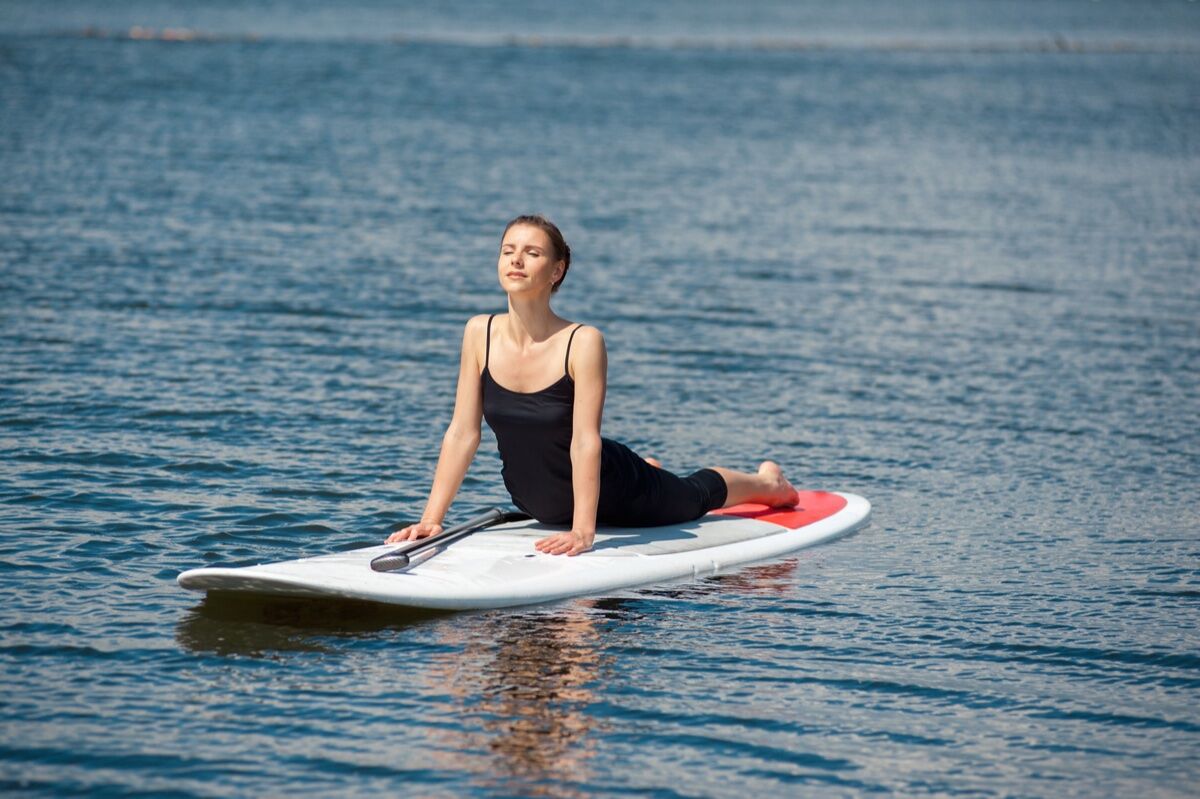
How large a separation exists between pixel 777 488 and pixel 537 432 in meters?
2.14

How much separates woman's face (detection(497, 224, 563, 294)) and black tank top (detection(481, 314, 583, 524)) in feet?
1.04

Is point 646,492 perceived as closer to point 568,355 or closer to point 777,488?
point 568,355

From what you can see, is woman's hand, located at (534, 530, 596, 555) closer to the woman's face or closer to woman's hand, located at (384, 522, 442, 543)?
woman's hand, located at (384, 522, 442, 543)

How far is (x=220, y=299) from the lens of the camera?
16312 millimetres

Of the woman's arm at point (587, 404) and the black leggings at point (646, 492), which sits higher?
the woman's arm at point (587, 404)

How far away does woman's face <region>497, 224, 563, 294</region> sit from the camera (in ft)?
26.3

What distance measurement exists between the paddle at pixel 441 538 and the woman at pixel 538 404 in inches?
3.2

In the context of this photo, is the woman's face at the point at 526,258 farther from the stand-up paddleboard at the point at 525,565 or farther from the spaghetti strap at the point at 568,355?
the stand-up paddleboard at the point at 525,565

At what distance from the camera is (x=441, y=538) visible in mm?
8422

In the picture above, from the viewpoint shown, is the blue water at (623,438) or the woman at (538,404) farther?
the woman at (538,404)

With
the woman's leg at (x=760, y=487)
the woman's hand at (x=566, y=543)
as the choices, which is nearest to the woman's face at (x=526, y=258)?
the woman's hand at (x=566, y=543)

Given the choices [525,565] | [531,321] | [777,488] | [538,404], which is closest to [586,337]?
[531,321]

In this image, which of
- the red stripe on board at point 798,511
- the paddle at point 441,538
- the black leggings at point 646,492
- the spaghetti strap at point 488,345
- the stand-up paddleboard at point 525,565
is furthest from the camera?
the red stripe on board at point 798,511

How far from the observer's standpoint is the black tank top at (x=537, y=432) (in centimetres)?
823
